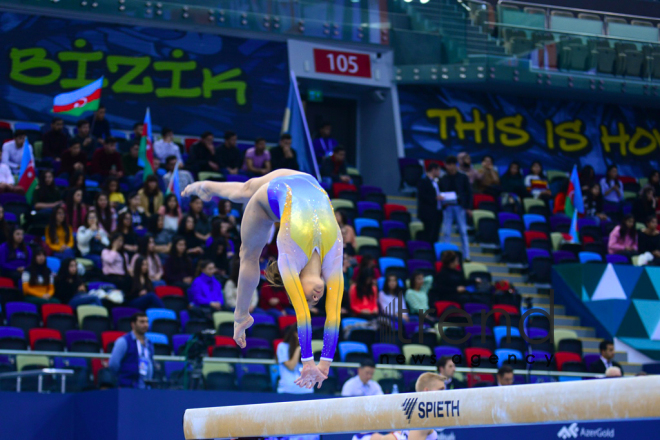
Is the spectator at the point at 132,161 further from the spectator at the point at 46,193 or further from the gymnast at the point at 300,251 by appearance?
the gymnast at the point at 300,251

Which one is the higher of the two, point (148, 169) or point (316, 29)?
point (316, 29)

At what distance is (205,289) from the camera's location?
10.6 metres

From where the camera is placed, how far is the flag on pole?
12883 millimetres

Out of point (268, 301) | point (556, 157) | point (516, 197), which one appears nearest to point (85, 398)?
point (268, 301)

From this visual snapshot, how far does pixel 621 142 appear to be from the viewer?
60.8 feet

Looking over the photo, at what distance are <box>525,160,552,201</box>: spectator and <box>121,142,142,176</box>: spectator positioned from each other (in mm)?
6761

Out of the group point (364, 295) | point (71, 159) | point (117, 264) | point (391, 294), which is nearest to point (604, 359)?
point (391, 294)

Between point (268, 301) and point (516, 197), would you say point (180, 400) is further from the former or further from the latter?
point (516, 197)

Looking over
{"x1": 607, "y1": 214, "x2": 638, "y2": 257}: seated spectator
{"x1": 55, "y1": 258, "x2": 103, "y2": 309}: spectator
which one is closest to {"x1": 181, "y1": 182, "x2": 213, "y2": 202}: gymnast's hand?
{"x1": 55, "y1": 258, "x2": 103, "y2": 309}: spectator

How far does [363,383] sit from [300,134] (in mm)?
5287

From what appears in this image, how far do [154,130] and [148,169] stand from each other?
3140 millimetres

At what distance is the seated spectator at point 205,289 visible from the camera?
10.5 meters

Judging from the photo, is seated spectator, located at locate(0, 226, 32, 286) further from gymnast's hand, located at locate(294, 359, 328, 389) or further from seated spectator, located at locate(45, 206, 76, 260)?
gymnast's hand, located at locate(294, 359, 328, 389)

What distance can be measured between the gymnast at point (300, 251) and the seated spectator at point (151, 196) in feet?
19.8
